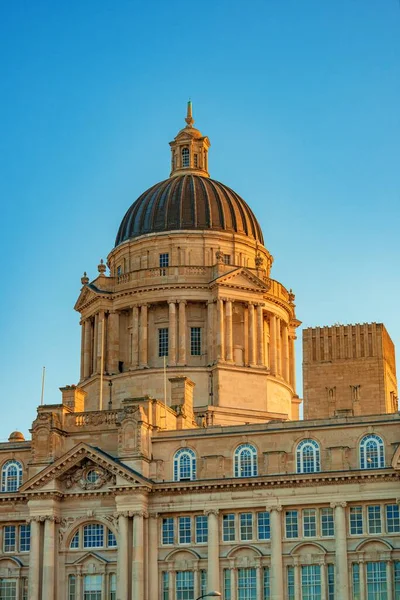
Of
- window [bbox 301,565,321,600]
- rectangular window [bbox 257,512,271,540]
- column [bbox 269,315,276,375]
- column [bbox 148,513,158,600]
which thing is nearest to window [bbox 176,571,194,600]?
column [bbox 148,513,158,600]

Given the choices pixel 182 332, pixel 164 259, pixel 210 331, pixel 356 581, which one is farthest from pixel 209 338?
pixel 356 581

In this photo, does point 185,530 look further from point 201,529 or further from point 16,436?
point 16,436

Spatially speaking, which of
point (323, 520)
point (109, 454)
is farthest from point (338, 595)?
point (109, 454)

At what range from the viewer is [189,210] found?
97562 mm

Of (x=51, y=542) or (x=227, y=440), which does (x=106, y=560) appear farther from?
(x=227, y=440)

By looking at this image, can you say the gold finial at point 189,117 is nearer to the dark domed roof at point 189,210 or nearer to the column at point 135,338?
the dark domed roof at point 189,210

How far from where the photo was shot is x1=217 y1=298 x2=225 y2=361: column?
91.4 meters

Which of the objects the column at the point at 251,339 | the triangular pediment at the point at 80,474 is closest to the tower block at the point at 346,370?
the column at the point at 251,339

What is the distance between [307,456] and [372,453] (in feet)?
11.9

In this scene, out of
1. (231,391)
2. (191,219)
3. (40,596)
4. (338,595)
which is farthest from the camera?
(191,219)

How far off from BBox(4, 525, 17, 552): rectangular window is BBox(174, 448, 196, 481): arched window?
1046 centimetres

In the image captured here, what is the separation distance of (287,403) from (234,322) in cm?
719

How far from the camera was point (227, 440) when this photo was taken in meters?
74.8

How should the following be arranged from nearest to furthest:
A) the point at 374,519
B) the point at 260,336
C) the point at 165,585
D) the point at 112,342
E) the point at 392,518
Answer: the point at 392,518 → the point at 374,519 → the point at 165,585 → the point at 260,336 → the point at 112,342
